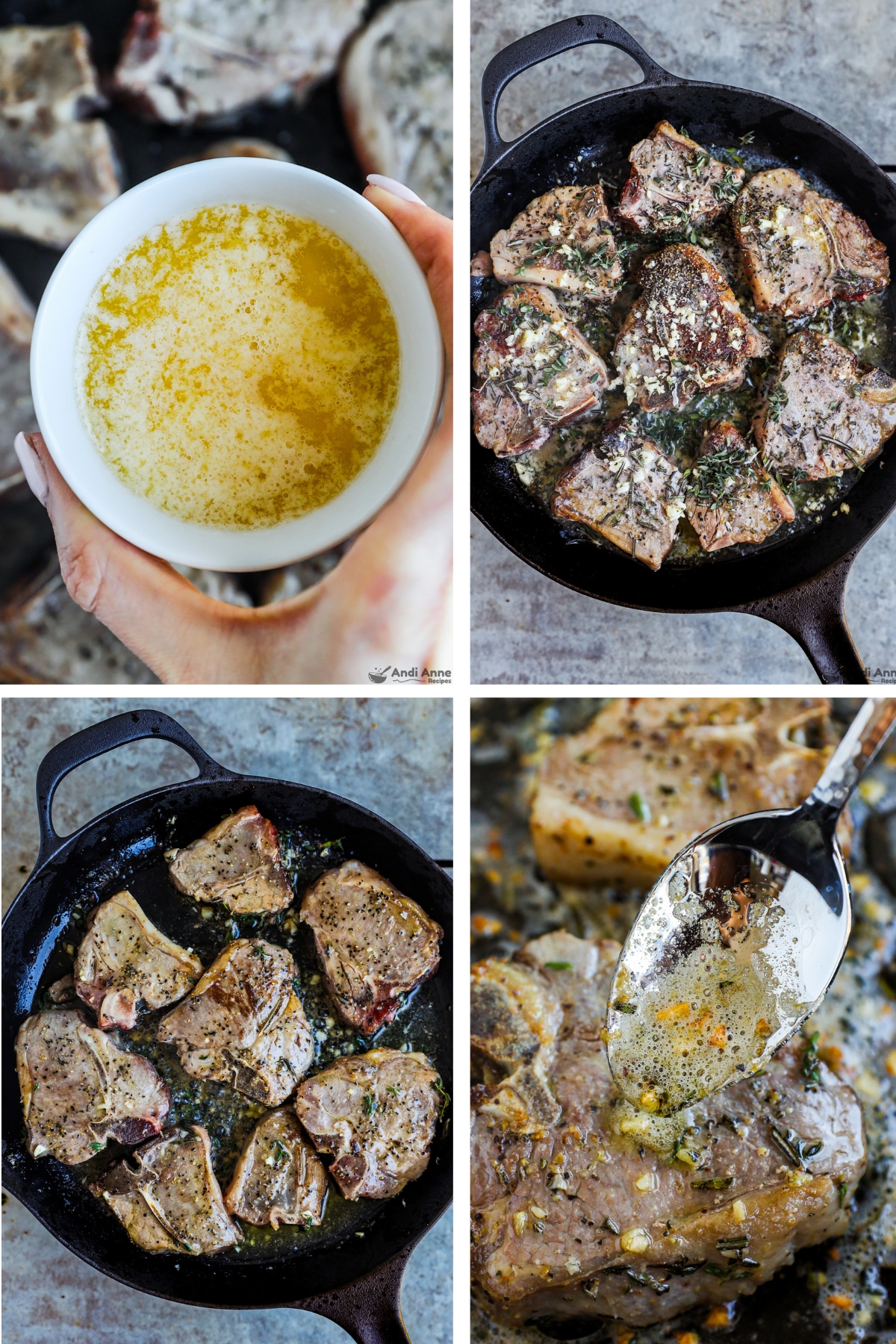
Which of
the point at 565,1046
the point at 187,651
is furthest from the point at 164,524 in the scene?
the point at 565,1046

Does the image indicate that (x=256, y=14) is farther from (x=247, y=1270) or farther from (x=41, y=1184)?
(x=247, y=1270)

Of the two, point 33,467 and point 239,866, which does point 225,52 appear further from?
point 239,866

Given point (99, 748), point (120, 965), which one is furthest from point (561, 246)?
point (120, 965)

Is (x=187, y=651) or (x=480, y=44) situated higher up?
(x=480, y=44)

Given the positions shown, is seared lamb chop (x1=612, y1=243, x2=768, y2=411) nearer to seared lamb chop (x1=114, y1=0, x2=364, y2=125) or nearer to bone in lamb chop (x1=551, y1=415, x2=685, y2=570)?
bone in lamb chop (x1=551, y1=415, x2=685, y2=570)

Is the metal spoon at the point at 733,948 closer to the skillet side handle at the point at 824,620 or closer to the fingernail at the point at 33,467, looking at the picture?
the skillet side handle at the point at 824,620

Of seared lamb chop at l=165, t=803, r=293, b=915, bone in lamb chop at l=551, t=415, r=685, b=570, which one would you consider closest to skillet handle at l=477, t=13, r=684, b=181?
bone in lamb chop at l=551, t=415, r=685, b=570

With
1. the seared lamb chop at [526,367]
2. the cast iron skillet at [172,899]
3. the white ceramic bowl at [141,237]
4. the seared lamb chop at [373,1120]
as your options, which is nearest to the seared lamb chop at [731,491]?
the seared lamb chop at [526,367]
